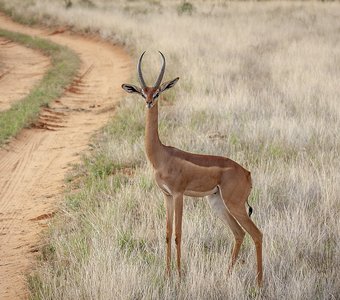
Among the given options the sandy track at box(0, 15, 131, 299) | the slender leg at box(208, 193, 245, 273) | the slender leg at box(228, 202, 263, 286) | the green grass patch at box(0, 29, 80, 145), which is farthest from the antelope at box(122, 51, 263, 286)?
the green grass patch at box(0, 29, 80, 145)

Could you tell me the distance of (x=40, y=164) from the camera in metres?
8.09

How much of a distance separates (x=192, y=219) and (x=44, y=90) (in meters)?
8.06

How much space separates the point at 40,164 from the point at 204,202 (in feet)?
10.2

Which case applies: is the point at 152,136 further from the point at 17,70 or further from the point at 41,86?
the point at 17,70

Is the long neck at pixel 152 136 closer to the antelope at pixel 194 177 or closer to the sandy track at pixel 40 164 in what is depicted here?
the antelope at pixel 194 177

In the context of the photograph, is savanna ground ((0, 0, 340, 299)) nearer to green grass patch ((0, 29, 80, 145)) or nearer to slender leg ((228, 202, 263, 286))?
slender leg ((228, 202, 263, 286))

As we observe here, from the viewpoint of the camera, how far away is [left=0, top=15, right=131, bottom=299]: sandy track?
17.6 ft

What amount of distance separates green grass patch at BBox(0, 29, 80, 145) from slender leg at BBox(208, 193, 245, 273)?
5.21 metres

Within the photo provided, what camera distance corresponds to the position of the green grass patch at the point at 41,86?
9.70 m

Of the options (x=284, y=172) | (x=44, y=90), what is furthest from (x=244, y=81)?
(x=284, y=172)

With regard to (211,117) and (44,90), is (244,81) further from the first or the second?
(44,90)

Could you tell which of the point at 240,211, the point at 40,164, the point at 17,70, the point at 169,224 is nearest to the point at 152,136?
the point at 169,224

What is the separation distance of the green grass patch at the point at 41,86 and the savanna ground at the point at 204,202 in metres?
1.49

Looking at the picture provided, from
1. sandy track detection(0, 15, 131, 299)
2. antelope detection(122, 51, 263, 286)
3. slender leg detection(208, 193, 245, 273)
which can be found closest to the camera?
antelope detection(122, 51, 263, 286)
